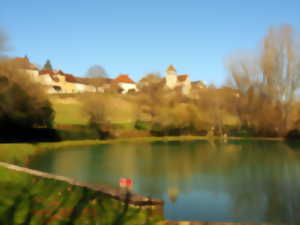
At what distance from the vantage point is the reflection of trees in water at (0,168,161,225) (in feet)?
20.1

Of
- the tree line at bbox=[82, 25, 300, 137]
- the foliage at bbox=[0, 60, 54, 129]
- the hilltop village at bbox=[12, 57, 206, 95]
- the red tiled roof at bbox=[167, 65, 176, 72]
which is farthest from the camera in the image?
the red tiled roof at bbox=[167, 65, 176, 72]

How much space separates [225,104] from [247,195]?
35484mm

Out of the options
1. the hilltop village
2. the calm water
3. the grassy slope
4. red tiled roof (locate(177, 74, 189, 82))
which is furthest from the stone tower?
the calm water

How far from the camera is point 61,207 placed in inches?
264

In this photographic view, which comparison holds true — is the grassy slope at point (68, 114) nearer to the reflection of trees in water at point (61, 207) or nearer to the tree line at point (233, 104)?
the tree line at point (233, 104)

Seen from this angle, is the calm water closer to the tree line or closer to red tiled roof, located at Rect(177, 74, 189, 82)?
the tree line

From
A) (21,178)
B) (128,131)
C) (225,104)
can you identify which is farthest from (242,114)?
(21,178)

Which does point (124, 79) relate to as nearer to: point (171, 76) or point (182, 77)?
point (171, 76)

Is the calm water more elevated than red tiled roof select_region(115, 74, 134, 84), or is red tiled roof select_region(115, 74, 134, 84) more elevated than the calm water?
red tiled roof select_region(115, 74, 134, 84)

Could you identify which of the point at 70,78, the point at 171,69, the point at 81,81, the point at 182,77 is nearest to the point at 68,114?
the point at 70,78

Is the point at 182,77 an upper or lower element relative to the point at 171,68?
lower

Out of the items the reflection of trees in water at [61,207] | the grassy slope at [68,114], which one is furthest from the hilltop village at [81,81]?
the reflection of trees in water at [61,207]

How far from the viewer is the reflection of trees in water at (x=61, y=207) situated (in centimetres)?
612

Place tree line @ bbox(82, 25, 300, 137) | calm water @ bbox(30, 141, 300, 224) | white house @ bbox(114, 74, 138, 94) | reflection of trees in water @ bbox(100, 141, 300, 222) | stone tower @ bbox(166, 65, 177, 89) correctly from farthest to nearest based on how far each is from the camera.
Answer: white house @ bbox(114, 74, 138, 94), stone tower @ bbox(166, 65, 177, 89), tree line @ bbox(82, 25, 300, 137), reflection of trees in water @ bbox(100, 141, 300, 222), calm water @ bbox(30, 141, 300, 224)
